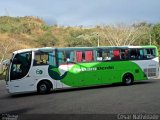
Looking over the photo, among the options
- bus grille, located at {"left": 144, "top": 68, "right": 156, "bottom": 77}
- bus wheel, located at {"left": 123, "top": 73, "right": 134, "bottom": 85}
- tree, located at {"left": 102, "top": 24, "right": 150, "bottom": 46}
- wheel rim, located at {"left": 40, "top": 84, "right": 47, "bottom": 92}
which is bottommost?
wheel rim, located at {"left": 40, "top": 84, "right": 47, "bottom": 92}

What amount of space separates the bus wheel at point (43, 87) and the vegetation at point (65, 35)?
101 feet

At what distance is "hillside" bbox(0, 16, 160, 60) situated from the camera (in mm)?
64438

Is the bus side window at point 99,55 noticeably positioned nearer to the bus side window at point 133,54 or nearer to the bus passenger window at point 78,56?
the bus passenger window at point 78,56

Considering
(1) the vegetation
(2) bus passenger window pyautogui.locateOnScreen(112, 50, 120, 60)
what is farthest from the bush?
(2) bus passenger window pyautogui.locateOnScreen(112, 50, 120, 60)

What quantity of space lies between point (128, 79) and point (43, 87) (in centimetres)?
601

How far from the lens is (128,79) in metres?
24.3

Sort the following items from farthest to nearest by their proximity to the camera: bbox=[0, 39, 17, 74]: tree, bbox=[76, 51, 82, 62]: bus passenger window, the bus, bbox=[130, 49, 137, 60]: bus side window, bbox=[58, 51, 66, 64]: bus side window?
bbox=[0, 39, 17, 74]: tree, bbox=[130, 49, 137, 60]: bus side window, bbox=[76, 51, 82, 62]: bus passenger window, bbox=[58, 51, 66, 64]: bus side window, the bus

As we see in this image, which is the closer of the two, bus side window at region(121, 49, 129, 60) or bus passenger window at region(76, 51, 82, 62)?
bus passenger window at region(76, 51, 82, 62)

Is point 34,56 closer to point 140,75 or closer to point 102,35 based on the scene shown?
point 140,75

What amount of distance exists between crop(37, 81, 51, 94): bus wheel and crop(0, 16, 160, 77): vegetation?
30931mm

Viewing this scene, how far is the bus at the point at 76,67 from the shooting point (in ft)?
68.9

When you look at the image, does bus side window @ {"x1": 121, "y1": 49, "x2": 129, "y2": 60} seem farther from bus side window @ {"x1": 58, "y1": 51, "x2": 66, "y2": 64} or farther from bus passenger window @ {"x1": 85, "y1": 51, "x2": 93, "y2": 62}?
bus side window @ {"x1": 58, "y1": 51, "x2": 66, "y2": 64}

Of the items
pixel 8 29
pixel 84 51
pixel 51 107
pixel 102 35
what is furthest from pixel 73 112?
pixel 8 29

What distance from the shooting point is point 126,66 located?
79.0ft
